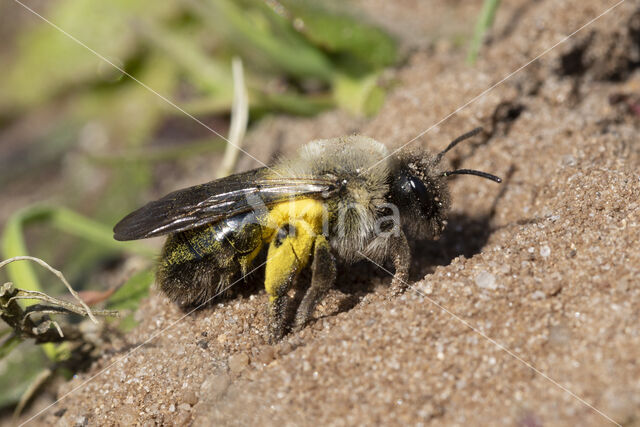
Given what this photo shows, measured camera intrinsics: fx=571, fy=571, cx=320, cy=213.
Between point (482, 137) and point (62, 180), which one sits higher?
point (482, 137)

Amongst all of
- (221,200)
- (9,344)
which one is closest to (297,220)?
(221,200)

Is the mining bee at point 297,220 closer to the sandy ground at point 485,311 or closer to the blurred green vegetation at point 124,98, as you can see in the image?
the sandy ground at point 485,311

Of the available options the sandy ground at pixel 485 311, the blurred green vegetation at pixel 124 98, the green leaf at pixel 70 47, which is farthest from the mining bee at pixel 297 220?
the green leaf at pixel 70 47

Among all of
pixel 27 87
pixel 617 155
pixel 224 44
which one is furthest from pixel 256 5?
pixel 27 87

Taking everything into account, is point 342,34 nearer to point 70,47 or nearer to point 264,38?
point 264,38

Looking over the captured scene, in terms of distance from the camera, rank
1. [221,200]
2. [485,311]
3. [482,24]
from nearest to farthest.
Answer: [485,311]
[221,200]
[482,24]

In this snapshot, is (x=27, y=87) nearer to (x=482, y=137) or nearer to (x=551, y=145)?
(x=482, y=137)
